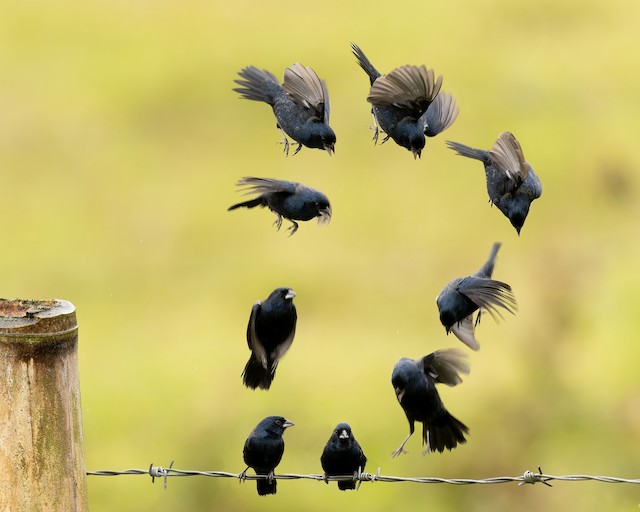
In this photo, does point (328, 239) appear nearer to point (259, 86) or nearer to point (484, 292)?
point (259, 86)

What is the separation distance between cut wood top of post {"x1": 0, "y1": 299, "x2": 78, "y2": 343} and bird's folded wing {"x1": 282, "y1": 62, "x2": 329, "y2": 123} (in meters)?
1.53

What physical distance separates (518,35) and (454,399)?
7.87 meters

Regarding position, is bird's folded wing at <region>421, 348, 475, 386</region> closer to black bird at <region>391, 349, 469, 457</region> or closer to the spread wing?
black bird at <region>391, 349, 469, 457</region>

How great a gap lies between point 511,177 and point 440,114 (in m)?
0.73

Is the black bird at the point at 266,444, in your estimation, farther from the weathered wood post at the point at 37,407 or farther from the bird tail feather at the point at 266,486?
the weathered wood post at the point at 37,407

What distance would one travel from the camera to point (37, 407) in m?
4.14

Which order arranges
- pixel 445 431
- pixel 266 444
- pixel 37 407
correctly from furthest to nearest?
pixel 266 444 < pixel 445 431 < pixel 37 407

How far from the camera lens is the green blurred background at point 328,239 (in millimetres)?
12312

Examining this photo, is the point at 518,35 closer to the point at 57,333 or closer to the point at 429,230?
the point at 429,230

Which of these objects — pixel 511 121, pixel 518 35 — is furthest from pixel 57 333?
pixel 518 35

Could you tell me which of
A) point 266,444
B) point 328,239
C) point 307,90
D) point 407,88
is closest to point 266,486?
point 266,444

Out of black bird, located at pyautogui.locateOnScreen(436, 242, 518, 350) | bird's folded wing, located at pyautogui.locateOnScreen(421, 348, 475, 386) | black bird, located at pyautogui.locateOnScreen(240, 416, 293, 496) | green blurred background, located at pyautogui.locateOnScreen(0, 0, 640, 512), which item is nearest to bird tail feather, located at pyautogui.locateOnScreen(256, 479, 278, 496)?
black bird, located at pyautogui.locateOnScreen(240, 416, 293, 496)

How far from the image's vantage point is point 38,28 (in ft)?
62.9

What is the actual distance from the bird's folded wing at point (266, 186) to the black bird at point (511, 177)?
0.65m
